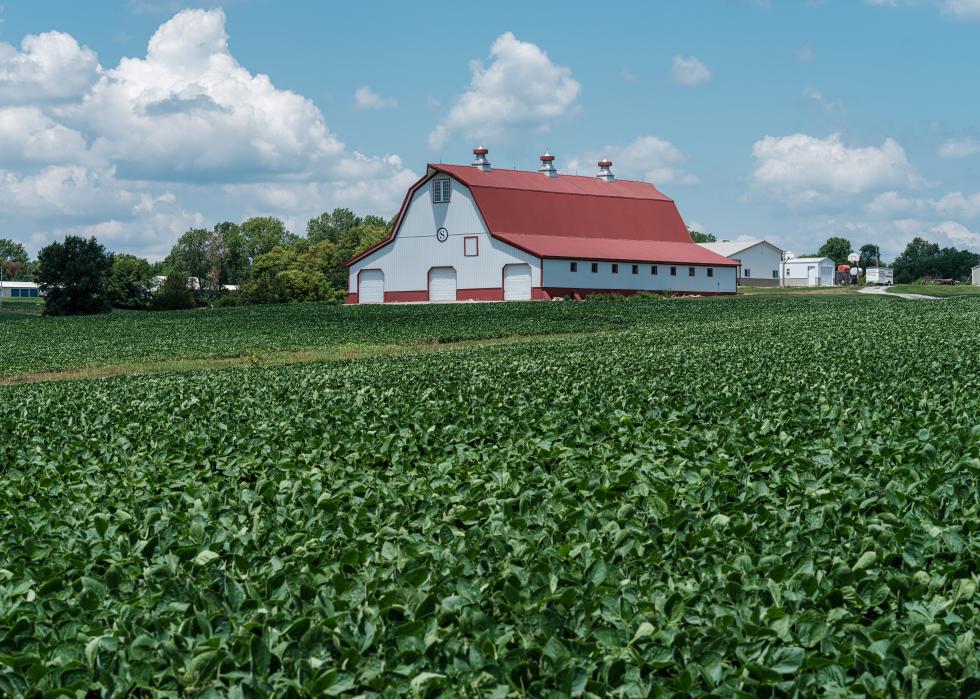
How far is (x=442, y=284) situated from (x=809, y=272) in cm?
5551

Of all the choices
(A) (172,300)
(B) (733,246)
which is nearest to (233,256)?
(A) (172,300)

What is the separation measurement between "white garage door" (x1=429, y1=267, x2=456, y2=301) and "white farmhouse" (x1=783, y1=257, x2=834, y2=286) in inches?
2092

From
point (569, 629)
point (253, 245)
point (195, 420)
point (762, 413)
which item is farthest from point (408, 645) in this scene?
point (253, 245)

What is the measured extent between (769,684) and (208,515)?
17.9 ft

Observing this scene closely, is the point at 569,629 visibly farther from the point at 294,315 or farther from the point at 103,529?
the point at 294,315

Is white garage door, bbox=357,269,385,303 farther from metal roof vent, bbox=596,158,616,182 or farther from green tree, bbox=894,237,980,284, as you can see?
green tree, bbox=894,237,980,284

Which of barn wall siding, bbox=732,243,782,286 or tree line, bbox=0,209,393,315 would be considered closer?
tree line, bbox=0,209,393,315

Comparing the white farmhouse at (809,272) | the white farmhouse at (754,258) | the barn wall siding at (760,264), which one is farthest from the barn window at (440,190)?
the white farmhouse at (809,272)

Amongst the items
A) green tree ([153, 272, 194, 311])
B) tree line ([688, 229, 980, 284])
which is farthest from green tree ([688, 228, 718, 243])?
green tree ([153, 272, 194, 311])

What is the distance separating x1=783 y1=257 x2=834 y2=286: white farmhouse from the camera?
362 ft

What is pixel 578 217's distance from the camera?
73312 mm

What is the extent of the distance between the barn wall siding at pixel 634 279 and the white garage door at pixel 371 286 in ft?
45.1

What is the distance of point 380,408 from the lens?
15055mm

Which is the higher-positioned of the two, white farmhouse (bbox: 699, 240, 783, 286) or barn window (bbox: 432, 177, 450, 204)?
barn window (bbox: 432, 177, 450, 204)
